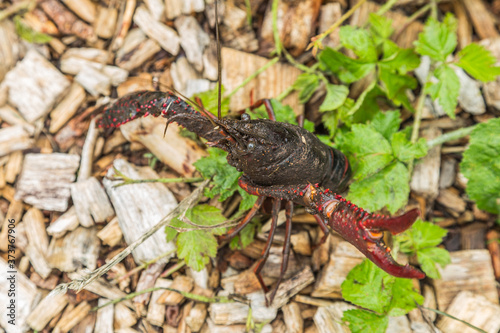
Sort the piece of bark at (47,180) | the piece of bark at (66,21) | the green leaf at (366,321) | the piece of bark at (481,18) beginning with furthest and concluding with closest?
the piece of bark at (481,18)
the piece of bark at (66,21)
the piece of bark at (47,180)
the green leaf at (366,321)

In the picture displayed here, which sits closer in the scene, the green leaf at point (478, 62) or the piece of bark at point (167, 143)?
the green leaf at point (478, 62)

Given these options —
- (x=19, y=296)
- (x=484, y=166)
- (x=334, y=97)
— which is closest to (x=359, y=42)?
(x=334, y=97)

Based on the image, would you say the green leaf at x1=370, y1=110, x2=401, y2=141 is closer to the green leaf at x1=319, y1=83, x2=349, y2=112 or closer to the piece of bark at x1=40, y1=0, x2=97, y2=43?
the green leaf at x1=319, y1=83, x2=349, y2=112

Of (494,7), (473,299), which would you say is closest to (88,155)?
(473,299)

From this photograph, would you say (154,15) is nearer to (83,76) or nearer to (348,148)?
(83,76)

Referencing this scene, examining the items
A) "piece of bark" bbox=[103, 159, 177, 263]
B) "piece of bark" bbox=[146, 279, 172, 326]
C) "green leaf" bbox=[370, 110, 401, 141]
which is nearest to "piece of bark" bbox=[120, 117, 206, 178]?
"piece of bark" bbox=[103, 159, 177, 263]

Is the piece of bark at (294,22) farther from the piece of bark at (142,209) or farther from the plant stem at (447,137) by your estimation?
the piece of bark at (142,209)

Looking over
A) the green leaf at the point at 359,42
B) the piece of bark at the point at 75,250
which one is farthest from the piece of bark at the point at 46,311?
the green leaf at the point at 359,42

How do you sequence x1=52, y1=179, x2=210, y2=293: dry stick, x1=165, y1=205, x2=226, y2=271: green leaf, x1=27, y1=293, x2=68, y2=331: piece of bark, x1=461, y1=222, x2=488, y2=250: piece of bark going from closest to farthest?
x1=52, y1=179, x2=210, y2=293: dry stick → x1=165, y1=205, x2=226, y2=271: green leaf → x1=27, y1=293, x2=68, y2=331: piece of bark → x1=461, y1=222, x2=488, y2=250: piece of bark
